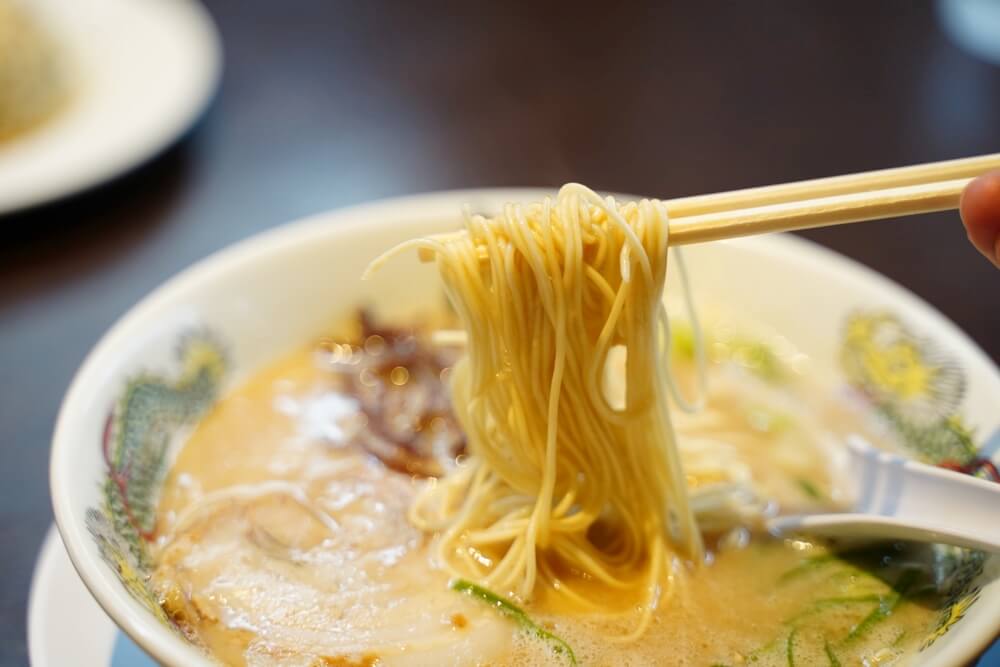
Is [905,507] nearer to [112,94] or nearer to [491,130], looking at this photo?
[491,130]

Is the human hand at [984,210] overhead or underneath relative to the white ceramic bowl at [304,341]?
overhead

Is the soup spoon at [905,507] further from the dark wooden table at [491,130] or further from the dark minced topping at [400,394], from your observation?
the dark wooden table at [491,130]

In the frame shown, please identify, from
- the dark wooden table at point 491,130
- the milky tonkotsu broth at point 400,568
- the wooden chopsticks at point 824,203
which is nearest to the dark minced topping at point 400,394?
the milky tonkotsu broth at point 400,568

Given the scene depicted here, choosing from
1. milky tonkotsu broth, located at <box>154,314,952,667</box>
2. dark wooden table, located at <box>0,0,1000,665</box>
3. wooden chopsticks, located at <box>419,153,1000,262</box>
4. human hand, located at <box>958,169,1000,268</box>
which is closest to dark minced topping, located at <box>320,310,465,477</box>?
milky tonkotsu broth, located at <box>154,314,952,667</box>

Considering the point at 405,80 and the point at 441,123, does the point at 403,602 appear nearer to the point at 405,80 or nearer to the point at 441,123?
the point at 441,123

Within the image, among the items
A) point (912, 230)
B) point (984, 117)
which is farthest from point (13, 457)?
point (984, 117)

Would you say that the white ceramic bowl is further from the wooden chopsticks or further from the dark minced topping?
the wooden chopsticks

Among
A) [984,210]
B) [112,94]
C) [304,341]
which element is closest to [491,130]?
[112,94]
